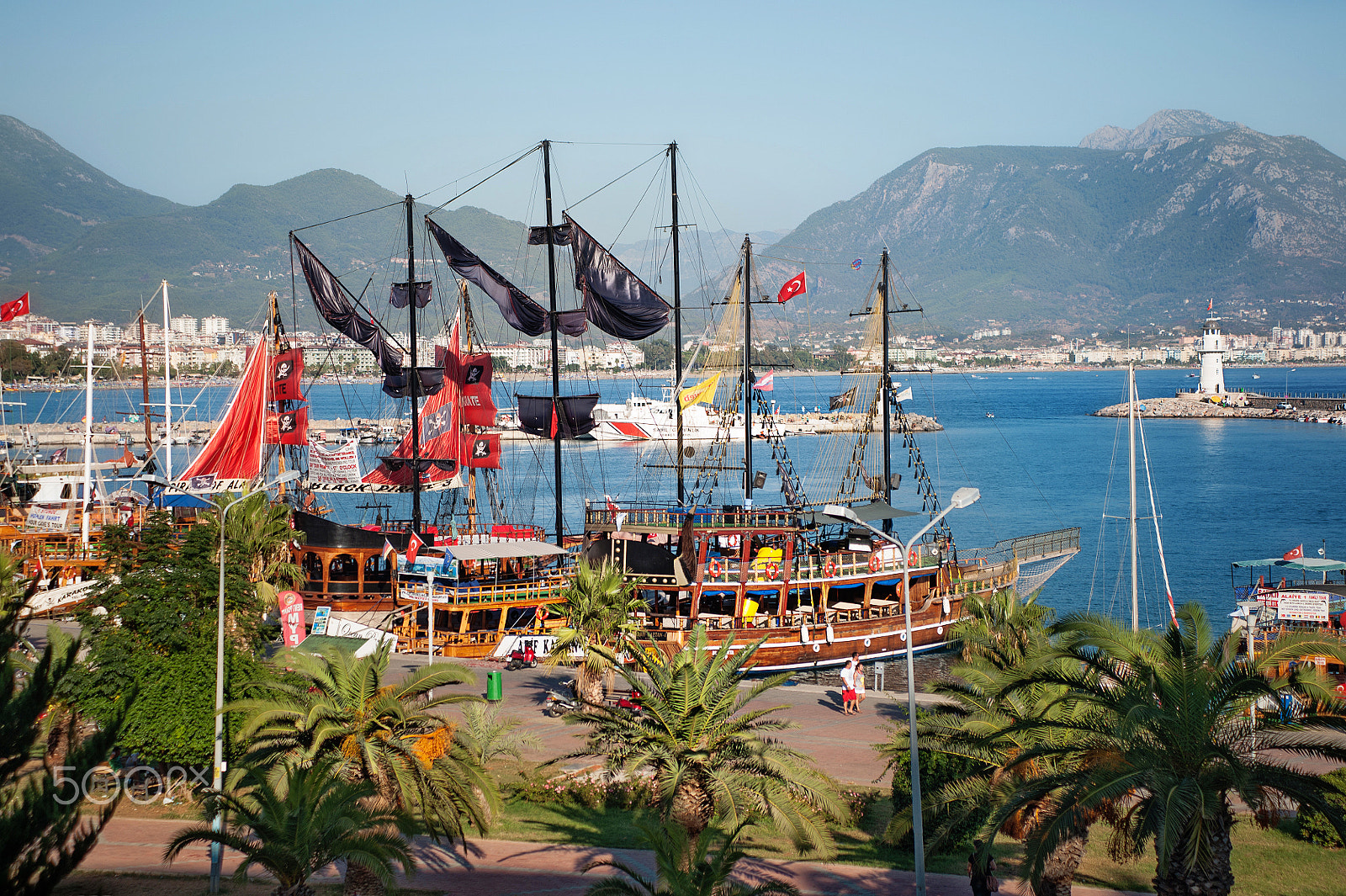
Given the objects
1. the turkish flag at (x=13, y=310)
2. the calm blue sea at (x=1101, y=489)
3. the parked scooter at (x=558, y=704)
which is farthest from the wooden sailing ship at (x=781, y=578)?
the turkish flag at (x=13, y=310)

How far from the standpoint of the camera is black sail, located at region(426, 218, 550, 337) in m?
42.8

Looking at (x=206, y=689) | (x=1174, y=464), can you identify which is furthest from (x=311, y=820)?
(x=1174, y=464)

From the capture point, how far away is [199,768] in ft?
70.2

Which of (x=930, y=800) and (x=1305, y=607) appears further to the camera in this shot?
(x=1305, y=607)

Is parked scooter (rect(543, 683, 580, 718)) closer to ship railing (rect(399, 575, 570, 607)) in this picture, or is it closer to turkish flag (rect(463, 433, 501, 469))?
ship railing (rect(399, 575, 570, 607))

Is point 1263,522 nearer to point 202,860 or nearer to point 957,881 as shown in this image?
point 957,881

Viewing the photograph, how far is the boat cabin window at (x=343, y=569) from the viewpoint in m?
43.1

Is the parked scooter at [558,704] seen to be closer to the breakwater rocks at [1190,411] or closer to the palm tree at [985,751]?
the palm tree at [985,751]

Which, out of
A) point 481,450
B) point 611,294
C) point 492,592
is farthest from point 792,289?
point 492,592

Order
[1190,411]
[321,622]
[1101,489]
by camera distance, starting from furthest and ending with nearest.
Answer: [1190,411], [1101,489], [321,622]

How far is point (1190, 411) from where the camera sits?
176 meters

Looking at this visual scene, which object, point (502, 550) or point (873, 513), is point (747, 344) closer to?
point (873, 513)

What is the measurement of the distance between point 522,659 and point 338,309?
67.9 ft

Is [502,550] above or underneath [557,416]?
underneath
